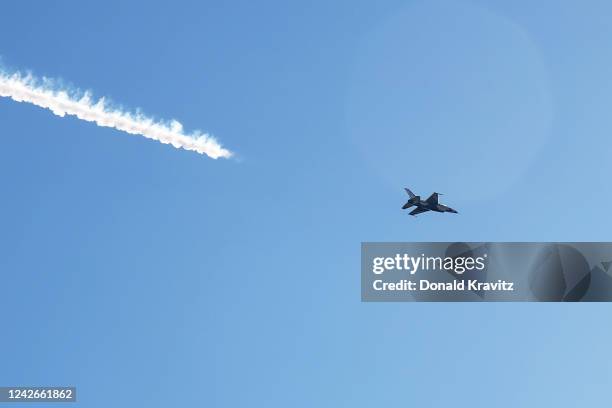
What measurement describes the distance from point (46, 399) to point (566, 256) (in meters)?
62.1

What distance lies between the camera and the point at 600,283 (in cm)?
7950

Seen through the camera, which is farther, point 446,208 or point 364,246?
point 446,208

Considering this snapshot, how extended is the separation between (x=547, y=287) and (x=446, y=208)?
135ft

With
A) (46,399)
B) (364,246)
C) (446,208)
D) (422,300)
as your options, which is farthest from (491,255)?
(46,399)

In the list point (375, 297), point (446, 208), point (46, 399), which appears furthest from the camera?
point (446, 208)

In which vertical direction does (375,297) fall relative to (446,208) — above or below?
below

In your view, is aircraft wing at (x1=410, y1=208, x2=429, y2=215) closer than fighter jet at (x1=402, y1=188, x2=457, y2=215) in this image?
No

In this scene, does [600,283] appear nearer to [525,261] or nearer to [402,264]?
[525,261]

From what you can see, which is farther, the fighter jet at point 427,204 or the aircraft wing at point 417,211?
the aircraft wing at point 417,211

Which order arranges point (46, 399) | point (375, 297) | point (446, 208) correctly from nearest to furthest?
point (375, 297) → point (46, 399) → point (446, 208)

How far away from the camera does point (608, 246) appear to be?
79750 millimetres

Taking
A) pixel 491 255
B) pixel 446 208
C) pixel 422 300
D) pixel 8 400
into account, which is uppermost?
pixel 446 208

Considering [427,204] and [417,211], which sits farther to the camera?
[417,211]

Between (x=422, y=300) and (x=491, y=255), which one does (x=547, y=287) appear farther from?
(x=422, y=300)
